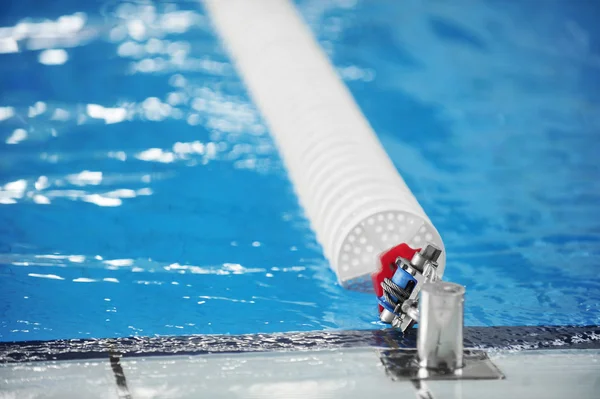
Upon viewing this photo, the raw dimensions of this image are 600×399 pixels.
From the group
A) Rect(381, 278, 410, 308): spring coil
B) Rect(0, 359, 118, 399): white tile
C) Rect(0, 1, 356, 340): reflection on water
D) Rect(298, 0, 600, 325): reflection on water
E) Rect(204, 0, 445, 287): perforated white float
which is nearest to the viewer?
Rect(0, 359, 118, 399): white tile

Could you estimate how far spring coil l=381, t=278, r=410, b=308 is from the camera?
2.24m

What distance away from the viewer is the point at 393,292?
2.25 m

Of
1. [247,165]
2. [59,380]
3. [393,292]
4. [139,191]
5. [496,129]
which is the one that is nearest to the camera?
[59,380]

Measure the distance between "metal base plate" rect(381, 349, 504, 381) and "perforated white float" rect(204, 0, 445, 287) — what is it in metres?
0.45

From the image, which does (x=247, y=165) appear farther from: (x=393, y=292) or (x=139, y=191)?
(x=393, y=292)

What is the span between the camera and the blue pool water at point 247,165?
292 centimetres

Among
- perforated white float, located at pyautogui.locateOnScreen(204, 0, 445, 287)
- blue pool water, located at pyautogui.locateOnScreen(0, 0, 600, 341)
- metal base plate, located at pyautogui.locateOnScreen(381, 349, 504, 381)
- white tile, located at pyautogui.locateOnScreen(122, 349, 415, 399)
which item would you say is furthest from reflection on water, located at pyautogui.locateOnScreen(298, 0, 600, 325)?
white tile, located at pyautogui.locateOnScreen(122, 349, 415, 399)

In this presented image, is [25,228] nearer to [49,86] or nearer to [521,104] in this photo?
[49,86]

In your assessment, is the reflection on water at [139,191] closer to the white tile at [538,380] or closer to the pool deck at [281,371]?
the pool deck at [281,371]

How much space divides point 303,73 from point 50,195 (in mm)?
1277

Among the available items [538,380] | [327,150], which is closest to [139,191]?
[327,150]

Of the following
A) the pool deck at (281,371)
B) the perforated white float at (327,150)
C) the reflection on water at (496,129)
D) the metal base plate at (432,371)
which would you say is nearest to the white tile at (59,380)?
the pool deck at (281,371)

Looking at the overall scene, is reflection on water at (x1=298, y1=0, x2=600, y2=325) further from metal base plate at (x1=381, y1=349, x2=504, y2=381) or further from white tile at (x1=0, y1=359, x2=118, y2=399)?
white tile at (x1=0, y1=359, x2=118, y2=399)

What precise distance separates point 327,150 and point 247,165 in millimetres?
1289
